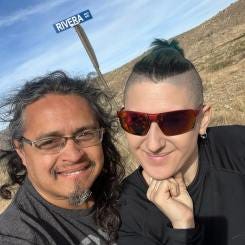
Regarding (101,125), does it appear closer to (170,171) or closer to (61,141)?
(61,141)

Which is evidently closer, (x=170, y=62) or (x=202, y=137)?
(x=170, y=62)

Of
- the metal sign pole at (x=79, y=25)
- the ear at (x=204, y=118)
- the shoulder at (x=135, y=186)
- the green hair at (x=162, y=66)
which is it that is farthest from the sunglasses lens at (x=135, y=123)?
the metal sign pole at (x=79, y=25)

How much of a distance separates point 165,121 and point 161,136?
112 mm

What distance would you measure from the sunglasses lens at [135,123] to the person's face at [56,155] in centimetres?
48

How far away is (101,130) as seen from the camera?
3725mm

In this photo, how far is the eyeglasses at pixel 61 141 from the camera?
3.41 meters

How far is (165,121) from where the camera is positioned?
3.02 m

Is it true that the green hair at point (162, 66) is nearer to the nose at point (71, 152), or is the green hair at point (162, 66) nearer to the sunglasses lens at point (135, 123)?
the sunglasses lens at point (135, 123)

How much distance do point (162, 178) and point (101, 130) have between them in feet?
2.66

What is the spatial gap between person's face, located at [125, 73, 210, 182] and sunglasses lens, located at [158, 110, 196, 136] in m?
0.03

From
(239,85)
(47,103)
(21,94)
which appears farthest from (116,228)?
(239,85)

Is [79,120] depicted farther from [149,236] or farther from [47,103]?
[149,236]

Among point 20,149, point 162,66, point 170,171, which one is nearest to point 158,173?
point 170,171

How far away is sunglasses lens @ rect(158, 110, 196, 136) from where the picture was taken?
3.02 m
